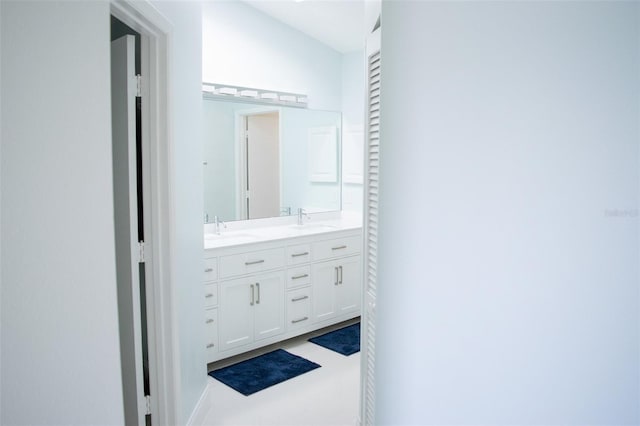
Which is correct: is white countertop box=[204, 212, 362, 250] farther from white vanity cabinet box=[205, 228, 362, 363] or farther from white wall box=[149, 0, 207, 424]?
white wall box=[149, 0, 207, 424]

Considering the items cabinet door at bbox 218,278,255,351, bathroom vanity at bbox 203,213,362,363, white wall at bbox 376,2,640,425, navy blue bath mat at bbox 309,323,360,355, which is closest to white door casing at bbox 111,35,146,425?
bathroom vanity at bbox 203,213,362,363

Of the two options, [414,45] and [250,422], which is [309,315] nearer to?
[250,422]

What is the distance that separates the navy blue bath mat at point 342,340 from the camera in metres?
3.74

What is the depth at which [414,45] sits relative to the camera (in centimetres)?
116

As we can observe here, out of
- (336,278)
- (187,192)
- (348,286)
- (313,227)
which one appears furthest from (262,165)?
(187,192)

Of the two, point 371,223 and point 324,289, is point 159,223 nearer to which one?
point 371,223

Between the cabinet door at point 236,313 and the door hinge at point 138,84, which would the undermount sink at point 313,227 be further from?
the door hinge at point 138,84

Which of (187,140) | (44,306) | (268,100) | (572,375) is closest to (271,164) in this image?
(268,100)

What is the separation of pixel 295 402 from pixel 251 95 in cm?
224

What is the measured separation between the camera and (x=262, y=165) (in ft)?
13.6

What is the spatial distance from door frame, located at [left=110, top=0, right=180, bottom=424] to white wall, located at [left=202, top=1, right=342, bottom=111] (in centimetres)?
156

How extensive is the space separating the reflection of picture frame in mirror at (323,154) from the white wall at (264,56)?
223 mm

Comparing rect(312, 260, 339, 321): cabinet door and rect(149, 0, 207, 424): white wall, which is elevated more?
rect(149, 0, 207, 424): white wall

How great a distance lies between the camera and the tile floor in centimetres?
272
